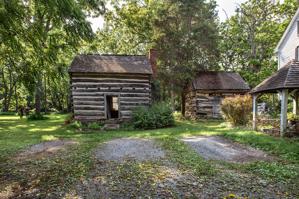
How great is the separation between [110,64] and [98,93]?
2604mm

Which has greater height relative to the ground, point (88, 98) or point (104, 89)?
point (104, 89)

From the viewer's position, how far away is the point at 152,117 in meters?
17.6

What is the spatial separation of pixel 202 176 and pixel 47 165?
452cm

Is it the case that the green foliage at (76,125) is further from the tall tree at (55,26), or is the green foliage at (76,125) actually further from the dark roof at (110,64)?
the tall tree at (55,26)

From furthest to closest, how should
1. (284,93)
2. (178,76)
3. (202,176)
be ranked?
1. (178,76)
2. (284,93)
3. (202,176)

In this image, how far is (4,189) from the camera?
18.5 feet

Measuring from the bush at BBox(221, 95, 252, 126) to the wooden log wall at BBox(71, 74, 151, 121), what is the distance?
6675 mm

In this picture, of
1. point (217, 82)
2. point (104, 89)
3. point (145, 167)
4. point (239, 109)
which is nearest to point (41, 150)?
point (145, 167)

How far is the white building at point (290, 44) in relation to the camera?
2186 centimetres

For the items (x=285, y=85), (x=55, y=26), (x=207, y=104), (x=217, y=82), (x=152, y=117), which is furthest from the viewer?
(x=217, y=82)

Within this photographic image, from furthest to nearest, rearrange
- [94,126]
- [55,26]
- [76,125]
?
[76,125] → [94,126] → [55,26]

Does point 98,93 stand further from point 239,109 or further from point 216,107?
point 216,107

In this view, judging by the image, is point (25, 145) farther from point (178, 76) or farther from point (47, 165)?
point (178, 76)

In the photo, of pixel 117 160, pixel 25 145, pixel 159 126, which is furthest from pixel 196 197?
pixel 159 126
